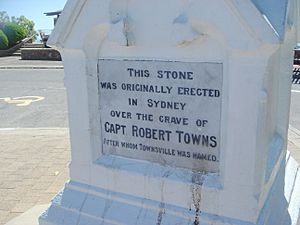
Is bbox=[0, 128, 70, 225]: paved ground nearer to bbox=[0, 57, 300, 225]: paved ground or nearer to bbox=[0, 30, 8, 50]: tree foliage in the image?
bbox=[0, 57, 300, 225]: paved ground

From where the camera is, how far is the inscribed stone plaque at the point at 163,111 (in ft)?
8.48

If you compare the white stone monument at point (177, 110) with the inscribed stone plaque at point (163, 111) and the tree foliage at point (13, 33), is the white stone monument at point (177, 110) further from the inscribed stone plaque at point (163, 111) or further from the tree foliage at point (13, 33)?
the tree foliage at point (13, 33)

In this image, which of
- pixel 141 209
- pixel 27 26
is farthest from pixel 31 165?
pixel 27 26

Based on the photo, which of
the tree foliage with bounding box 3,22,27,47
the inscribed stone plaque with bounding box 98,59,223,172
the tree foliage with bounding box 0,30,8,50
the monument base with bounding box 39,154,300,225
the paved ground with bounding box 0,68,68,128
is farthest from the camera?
the tree foliage with bounding box 3,22,27,47

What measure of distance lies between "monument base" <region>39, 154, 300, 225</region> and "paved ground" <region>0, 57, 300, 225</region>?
1258mm

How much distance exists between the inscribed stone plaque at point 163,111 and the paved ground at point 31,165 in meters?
2.00

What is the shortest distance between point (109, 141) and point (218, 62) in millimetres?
1118

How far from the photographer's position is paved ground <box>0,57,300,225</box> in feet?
14.7

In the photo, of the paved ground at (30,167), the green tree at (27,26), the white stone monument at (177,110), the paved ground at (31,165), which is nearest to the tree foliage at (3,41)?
the green tree at (27,26)

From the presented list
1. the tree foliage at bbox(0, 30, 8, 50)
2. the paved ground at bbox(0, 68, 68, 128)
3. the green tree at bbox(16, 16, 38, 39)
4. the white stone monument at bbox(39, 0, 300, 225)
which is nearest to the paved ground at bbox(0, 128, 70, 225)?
the paved ground at bbox(0, 68, 68, 128)

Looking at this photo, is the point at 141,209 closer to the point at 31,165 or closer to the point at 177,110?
the point at 177,110

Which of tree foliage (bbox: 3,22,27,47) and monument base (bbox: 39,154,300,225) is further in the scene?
tree foliage (bbox: 3,22,27,47)

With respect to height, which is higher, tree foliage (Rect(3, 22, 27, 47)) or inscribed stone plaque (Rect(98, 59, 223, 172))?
tree foliage (Rect(3, 22, 27, 47))

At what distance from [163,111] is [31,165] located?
3547 mm
